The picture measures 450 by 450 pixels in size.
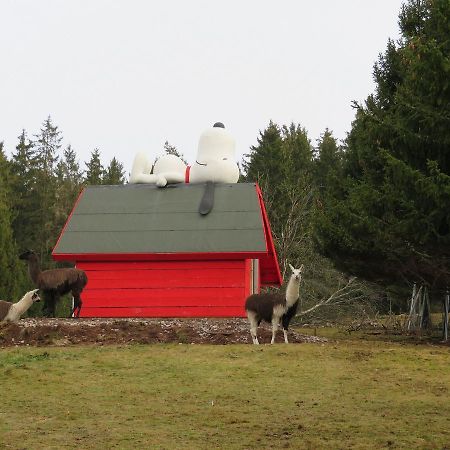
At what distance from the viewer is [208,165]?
22797mm

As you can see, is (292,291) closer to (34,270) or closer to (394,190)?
(394,190)

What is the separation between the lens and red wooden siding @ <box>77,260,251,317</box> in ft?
65.6

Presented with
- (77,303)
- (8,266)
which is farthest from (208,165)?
(8,266)

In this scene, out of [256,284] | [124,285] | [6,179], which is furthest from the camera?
[6,179]

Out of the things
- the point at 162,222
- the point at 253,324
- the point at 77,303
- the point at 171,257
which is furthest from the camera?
the point at 162,222

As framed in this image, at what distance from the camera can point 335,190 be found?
27.5m

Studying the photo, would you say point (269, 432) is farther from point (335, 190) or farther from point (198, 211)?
point (335, 190)

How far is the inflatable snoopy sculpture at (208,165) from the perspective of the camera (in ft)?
74.7

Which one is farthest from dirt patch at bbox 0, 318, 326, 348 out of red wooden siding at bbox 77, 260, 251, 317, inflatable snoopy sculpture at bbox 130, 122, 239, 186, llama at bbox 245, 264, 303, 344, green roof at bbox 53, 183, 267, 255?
inflatable snoopy sculpture at bbox 130, 122, 239, 186

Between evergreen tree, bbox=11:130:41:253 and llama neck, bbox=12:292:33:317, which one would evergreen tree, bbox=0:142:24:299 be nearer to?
evergreen tree, bbox=11:130:41:253

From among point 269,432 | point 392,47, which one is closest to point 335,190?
point 392,47

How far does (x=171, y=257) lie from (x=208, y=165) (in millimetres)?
3990

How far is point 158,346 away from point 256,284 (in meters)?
7.35

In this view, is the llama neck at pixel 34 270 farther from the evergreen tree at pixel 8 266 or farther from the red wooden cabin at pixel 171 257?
the evergreen tree at pixel 8 266
